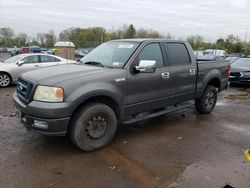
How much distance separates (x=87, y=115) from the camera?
149 inches

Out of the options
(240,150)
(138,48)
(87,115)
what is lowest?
(240,150)

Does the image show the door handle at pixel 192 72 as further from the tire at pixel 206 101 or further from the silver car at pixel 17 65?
the silver car at pixel 17 65

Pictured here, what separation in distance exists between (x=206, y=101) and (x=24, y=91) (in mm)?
4551

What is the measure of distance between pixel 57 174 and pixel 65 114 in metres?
0.85

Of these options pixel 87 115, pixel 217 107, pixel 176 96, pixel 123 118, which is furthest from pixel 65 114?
pixel 217 107

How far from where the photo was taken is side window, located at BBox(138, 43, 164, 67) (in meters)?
4.59

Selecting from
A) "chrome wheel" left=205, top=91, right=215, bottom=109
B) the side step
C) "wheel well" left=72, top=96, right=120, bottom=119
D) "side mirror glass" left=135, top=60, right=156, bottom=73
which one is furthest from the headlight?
"chrome wheel" left=205, top=91, right=215, bottom=109

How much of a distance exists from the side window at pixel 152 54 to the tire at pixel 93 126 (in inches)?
50.3

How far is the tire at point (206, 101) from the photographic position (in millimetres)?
6226

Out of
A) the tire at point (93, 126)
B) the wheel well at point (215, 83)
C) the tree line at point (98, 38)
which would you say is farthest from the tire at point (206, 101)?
the tree line at point (98, 38)

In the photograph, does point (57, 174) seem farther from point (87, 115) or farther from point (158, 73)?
point (158, 73)

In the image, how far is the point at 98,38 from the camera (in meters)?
47.7

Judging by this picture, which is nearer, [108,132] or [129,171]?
Result: [129,171]

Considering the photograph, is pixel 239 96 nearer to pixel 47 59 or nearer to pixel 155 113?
pixel 155 113
